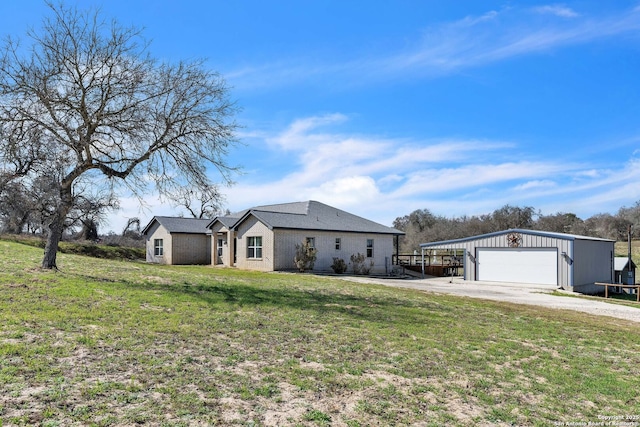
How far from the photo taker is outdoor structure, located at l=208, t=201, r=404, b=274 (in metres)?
29.7

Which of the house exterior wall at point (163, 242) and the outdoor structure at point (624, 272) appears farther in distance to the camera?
the house exterior wall at point (163, 242)

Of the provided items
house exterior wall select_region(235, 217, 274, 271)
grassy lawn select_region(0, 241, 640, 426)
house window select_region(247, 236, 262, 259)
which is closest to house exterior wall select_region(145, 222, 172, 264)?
house exterior wall select_region(235, 217, 274, 271)

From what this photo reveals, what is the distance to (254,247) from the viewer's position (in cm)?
3114

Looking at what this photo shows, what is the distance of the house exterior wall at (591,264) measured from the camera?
2660 centimetres

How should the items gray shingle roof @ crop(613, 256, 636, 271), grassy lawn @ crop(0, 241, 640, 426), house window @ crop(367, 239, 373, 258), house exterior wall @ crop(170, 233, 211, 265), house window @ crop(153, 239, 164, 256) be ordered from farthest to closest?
house window @ crop(153, 239, 164, 256), house exterior wall @ crop(170, 233, 211, 265), gray shingle roof @ crop(613, 256, 636, 271), house window @ crop(367, 239, 373, 258), grassy lawn @ crop(0, 241, 640, 426)

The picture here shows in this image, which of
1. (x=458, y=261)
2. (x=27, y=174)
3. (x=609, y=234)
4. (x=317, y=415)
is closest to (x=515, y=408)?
(x=317, y=415)

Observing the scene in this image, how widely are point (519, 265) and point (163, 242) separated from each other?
25913mm

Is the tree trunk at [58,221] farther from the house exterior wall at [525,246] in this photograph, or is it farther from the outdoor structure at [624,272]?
the outdoor structure at [624,272]

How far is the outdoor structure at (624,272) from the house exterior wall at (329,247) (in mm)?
15711

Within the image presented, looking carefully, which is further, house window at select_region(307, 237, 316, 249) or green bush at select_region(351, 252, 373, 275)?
green bush at select_region(351, 252, 373, 275)

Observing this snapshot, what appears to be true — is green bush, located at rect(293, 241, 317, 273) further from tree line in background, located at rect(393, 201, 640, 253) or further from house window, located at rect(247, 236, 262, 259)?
tree line in background, located at rect(393, 201, 640, 253)

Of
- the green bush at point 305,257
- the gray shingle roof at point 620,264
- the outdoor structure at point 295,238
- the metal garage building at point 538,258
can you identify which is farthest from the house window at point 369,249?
the gray shingle roof at point 620,264

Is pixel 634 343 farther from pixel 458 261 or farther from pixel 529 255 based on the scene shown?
pixel 458 261

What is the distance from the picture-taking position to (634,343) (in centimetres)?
1074
